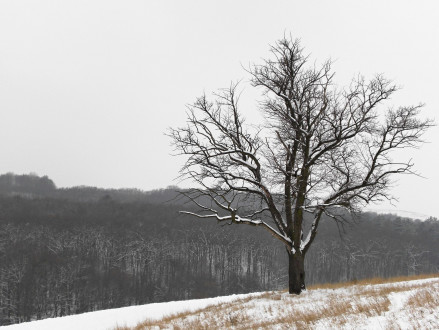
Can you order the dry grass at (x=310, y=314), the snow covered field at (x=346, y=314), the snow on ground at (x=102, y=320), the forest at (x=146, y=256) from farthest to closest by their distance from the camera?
the forest at (x=146, y=256)
the snow on ground at (x=102, y=320)
the dry grass at (x=310, y=314)
the snow covered field at (x=346, y=314)

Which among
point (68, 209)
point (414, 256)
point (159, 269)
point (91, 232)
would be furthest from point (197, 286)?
point (414, 256)

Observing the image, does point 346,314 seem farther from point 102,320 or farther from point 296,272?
point 102,320

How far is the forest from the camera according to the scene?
74562 millimetres

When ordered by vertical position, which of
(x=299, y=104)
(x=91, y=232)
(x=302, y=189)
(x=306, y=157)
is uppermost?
(x=299, y=104)

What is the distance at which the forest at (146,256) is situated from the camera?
74562 millimetres

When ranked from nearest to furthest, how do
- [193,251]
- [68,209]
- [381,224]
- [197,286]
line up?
1. [197,286]
2. [193,251]
3. [68,209]
4. [381,224]

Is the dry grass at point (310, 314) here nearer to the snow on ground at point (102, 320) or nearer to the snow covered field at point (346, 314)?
the snow covered field at point (346, 314)

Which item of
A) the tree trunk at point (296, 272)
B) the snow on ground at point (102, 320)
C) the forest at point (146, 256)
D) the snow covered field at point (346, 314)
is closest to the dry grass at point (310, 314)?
the snow covered field at point (346, 314)

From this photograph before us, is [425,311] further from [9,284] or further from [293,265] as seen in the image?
[9,284]

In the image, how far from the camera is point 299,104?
11914 mm

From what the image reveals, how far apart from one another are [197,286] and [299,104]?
8385 centimetres

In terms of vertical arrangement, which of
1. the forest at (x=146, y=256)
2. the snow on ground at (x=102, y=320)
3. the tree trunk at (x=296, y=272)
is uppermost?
the tree trunk at (x=296, y=272)

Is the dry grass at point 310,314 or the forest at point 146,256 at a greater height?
the dry grass at point 310,314

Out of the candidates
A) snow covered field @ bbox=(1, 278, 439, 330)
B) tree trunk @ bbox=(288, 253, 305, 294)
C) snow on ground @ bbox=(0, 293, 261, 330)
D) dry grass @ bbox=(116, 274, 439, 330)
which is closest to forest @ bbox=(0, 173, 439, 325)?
snow on ground @ bbox=(0, 293, 261, 330)
